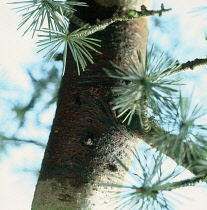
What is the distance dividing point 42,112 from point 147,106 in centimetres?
71

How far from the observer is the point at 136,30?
2.62 feet

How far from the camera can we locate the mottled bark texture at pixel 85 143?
0.67m

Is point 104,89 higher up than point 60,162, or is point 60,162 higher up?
point 104,89

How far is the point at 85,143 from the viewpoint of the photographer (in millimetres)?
681

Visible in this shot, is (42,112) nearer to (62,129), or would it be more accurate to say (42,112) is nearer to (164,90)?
(62,129)

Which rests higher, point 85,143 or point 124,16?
point 124,16

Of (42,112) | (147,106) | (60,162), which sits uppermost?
(42,112)

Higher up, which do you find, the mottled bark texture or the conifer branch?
the conifer branch

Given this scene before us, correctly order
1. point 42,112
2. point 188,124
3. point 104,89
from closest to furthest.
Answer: point 188,124 → point 104,89 → point 42,112

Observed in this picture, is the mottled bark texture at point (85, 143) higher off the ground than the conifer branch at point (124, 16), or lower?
lower

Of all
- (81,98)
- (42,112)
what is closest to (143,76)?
(81,98)

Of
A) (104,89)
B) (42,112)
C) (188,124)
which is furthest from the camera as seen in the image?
(42,112)

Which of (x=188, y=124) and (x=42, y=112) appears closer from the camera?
(x=188, y=124)

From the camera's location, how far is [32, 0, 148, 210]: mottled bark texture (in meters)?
0.67
